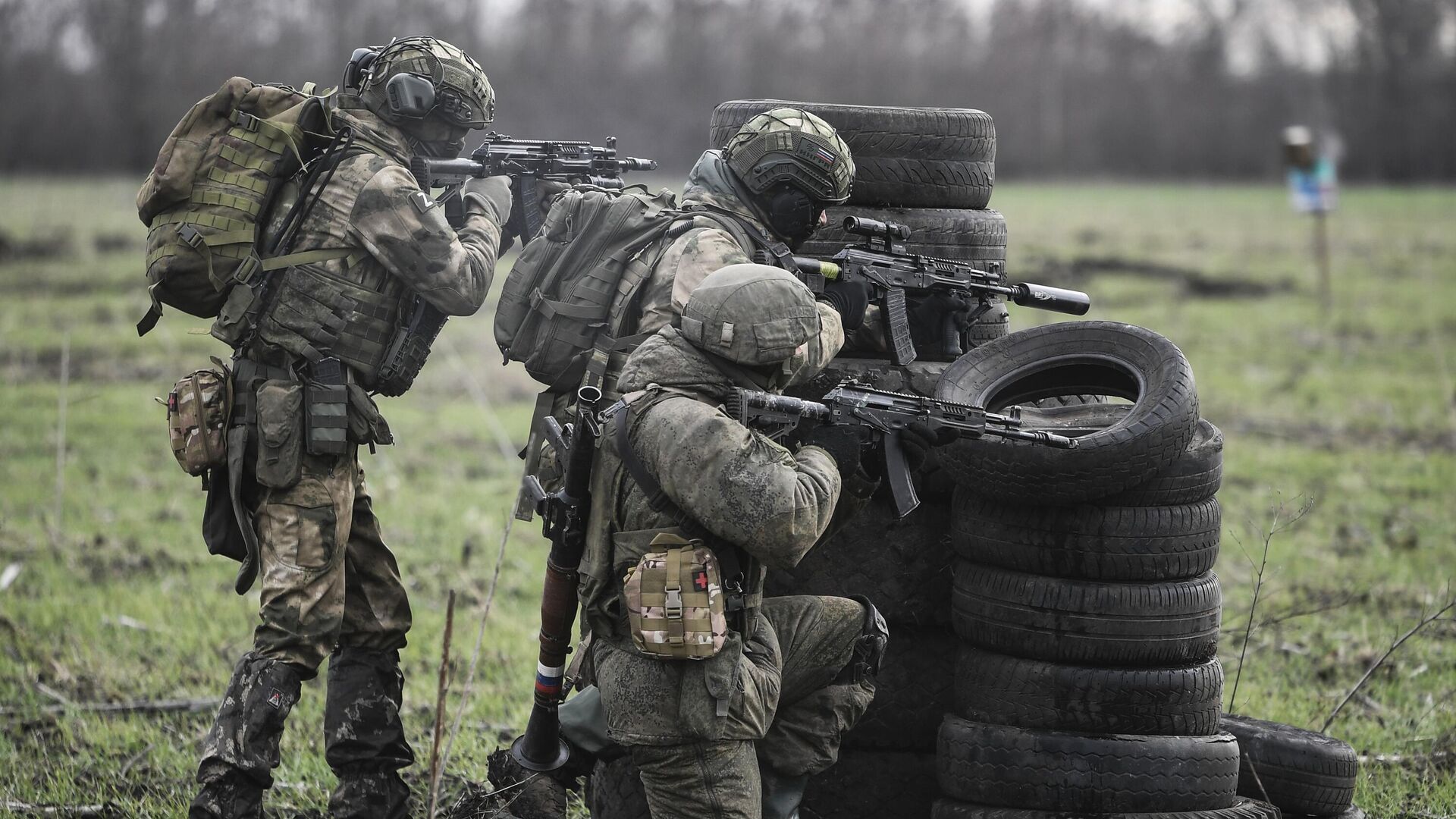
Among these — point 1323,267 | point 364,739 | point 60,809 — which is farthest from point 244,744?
point 1323,267

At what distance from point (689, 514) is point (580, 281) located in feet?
4.19

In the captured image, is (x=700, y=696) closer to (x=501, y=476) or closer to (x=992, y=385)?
(x=992, y=385)

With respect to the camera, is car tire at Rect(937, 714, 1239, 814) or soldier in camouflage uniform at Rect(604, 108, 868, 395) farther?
soldier in camouflage uniform at Rect(604, 108, 868, 395)

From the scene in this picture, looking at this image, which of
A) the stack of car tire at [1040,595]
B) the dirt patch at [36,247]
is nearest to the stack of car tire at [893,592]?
the stack of car tire at [1040,595]

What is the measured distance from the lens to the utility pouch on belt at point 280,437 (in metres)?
4.70

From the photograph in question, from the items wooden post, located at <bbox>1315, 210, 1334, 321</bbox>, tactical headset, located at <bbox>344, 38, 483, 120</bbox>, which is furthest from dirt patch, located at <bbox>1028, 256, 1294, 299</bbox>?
tactical headset, located at <bbox>344, 38, 483, 120</bbox>

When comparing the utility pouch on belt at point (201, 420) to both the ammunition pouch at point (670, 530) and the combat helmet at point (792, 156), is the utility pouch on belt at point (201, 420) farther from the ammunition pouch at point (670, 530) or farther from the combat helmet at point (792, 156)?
the combat helmet at point (792, 156)

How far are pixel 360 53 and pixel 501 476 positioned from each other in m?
6.04

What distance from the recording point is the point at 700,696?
12.8 ft

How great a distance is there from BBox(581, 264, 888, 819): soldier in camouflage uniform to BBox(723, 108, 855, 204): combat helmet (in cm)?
68

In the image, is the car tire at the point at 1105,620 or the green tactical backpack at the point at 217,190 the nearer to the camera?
the car tire at the point at 1105,620

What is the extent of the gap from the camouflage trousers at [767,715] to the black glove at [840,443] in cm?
53

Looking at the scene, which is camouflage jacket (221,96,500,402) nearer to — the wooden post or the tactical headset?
the tactical headset

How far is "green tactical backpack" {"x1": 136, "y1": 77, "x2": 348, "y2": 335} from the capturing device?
4.76 m
